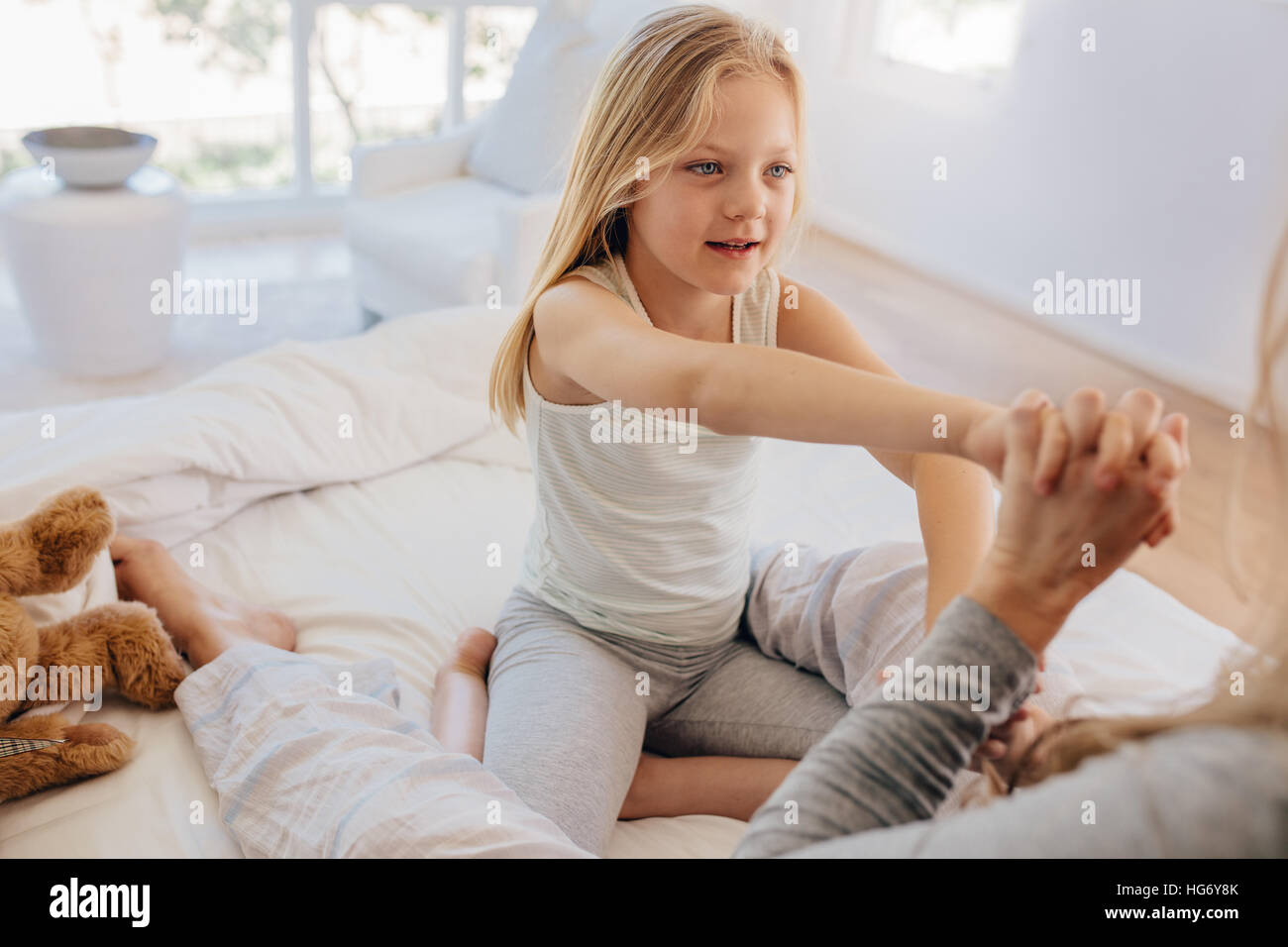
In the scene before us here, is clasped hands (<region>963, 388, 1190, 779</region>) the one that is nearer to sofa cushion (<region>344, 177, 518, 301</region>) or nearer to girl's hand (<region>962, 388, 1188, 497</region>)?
girl's hand (<region>962, 388, 1188, 497</region>)

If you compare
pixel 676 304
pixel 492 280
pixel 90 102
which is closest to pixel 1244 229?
pixel 492 280

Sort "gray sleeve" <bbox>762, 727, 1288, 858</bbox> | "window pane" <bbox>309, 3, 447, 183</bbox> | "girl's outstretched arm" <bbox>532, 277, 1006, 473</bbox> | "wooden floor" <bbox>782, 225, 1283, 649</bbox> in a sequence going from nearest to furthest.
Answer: "gray sleeve" <bbox>762, 727, 1288, 858</bbox> < "girl's outstretched arm" <bbox>532, 277, 1006, 473</bbox> < "wooden floor" <bbox>782, 225, 1283, 649</bbox> < "window pane" <bbox>309, 3, 447, 183</bbox>

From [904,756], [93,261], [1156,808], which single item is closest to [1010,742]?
[904,756]

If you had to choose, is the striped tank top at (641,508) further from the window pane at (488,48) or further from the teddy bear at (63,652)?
the window pane at (488,48)

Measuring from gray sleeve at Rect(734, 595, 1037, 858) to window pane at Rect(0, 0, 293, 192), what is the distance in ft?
12.3

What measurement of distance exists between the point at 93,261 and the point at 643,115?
1969mm

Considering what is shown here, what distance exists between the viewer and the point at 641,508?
1.22m

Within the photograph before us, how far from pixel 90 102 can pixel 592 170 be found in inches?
127

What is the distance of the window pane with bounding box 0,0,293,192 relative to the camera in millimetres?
3543

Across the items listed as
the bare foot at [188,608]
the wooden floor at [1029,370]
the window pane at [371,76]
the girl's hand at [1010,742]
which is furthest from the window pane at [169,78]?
the girl's hand at [1010,742]

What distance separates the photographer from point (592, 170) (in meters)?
1.17

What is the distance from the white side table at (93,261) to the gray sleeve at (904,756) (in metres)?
2.47

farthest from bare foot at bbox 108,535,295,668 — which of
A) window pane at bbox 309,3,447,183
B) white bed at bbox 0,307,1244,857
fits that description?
window pane at bbox 309,3,447,183

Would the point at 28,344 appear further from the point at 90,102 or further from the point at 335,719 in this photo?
the point at 335,719
